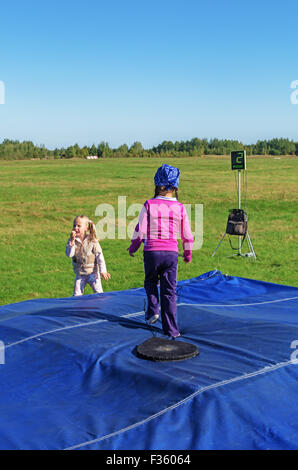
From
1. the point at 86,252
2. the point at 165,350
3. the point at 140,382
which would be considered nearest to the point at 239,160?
the point at 86,252

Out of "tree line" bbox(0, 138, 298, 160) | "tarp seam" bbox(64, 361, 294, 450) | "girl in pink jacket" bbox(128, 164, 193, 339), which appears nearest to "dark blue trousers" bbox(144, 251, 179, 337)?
"girl in pink jacket" bbox(128, 164, 193, 339)

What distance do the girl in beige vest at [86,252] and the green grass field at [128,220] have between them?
249 centimetres

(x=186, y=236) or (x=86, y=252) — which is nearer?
(x=186, y=236)

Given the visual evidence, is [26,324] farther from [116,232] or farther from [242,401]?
[116,232]

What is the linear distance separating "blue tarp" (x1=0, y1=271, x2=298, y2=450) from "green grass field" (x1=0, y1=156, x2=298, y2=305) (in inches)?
173

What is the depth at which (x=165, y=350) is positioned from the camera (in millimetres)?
4676

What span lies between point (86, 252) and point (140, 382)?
3380 mm

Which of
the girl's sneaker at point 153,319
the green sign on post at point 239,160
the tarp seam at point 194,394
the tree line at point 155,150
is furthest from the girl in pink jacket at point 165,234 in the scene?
the tree line at point 155,150

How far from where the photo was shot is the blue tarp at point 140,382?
11.2ft

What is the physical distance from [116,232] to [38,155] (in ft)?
183

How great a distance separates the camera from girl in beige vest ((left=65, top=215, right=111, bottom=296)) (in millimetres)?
7289

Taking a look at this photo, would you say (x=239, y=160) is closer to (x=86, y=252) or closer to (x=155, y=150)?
(x=86, y=252)
